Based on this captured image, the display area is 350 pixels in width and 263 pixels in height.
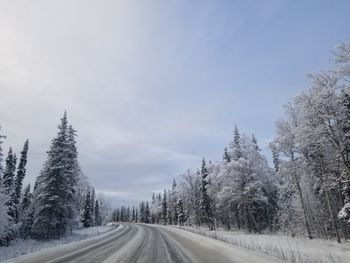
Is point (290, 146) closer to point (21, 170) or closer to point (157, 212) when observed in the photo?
point (21, 170)

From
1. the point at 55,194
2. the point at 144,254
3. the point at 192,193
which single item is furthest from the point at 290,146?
the point at 192,193

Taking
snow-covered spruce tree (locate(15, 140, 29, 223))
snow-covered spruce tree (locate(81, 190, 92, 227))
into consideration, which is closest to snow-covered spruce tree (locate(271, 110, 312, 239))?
snow-covered spruce tree (locate(15, 140, 29, 223))

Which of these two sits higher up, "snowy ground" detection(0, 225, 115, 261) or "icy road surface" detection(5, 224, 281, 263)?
"snowy ground" detection(0, 225, 115, 261)

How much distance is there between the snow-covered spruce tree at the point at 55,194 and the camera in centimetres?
3531

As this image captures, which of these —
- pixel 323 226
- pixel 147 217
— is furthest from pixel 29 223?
pixel 147 217

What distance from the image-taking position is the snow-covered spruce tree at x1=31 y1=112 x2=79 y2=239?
1390 inches

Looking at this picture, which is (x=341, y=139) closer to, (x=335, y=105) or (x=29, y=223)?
(x=335, y=105)

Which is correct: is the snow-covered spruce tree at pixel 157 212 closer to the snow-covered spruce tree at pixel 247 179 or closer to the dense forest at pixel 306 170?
the dense forest at pixel 306 170

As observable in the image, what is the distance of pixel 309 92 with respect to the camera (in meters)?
25.5

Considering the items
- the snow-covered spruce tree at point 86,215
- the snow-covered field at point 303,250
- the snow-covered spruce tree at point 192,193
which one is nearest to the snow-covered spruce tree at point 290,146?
the snow-covered field at point 303,250

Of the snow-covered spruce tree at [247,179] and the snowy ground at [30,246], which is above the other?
the snow-covered spruce tree at [247,179]

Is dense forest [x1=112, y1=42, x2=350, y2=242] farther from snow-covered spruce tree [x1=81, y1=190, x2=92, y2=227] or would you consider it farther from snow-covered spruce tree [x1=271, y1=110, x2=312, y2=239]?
snow-covered spruce tree [x1=81, y1=190, x2=92, y2=227]

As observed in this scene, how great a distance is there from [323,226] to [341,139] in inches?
654

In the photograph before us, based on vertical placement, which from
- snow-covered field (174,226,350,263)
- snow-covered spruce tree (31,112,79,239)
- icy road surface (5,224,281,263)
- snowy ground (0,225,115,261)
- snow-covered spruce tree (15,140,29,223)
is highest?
snow-covered spruce tree (15,140,29,223)
